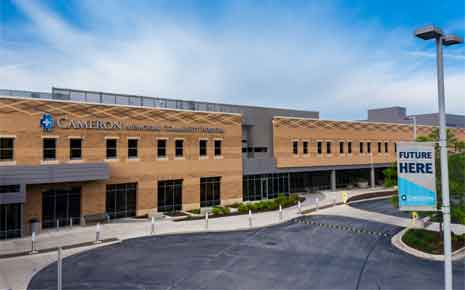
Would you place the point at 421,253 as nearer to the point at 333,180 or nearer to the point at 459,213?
the point at 459,213

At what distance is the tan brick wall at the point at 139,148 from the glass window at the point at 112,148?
335 mm

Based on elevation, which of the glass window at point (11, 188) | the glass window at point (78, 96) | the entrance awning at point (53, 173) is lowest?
the glass window at point (11, 188)

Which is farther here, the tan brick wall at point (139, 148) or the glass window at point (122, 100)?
the glass window at point (122, 100)

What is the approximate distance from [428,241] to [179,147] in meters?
22.0

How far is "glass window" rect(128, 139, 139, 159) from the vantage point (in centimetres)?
3062

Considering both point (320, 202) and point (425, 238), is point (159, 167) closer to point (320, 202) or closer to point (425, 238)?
point (320, 202)

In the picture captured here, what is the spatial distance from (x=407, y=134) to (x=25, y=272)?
55348 mm

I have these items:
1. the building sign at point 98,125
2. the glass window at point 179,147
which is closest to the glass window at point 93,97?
the building sign at point 98,125

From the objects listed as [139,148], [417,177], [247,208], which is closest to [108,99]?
[139,148]

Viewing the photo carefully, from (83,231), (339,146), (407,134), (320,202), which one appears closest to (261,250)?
(83,231)

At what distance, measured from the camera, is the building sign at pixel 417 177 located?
8820 mm

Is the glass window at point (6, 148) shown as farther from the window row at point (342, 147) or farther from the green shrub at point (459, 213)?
the window row at point (342, 147)

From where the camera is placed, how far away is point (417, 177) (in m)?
9.05

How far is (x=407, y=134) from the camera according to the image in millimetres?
55938
